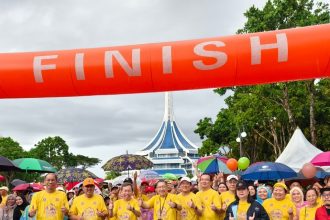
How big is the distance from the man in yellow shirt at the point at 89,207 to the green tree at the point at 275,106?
1769 centimetres

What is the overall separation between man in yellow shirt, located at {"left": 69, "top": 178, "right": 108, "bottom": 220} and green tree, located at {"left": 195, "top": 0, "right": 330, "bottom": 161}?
17.7 metres

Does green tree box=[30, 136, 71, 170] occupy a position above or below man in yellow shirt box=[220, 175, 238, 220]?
above

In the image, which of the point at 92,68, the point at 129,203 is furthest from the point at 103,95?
the point at 129,203

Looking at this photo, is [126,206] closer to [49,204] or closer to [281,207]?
[49,204]

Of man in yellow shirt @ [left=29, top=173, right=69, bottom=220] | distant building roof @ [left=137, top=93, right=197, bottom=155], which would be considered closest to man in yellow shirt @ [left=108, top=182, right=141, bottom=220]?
man in yellow shirt @ [left=29, top=173, right=69, bottom=220]

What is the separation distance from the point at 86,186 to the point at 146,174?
13890 mm

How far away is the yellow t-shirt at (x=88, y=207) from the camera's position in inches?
325

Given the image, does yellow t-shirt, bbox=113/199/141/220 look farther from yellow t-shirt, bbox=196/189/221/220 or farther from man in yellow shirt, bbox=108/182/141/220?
yellow t-shirt, bbox=196/189/221/220

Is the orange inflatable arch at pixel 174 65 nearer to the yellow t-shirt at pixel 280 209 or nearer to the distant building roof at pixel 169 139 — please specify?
the yellow t-shirt at pixel 280 209

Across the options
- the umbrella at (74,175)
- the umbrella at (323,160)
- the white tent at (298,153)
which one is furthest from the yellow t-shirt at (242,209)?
the white tent at (298,153)

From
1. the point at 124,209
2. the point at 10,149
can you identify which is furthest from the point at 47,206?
the point at 10,149

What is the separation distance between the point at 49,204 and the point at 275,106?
21935 mm

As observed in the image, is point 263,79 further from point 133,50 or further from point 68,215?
point 68,215

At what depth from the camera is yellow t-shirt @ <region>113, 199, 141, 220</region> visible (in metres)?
8.49
